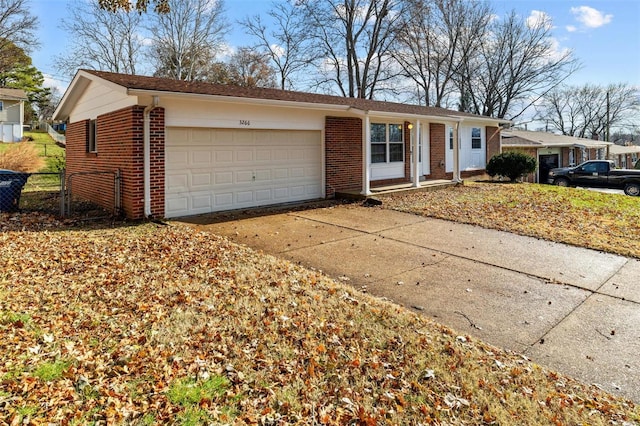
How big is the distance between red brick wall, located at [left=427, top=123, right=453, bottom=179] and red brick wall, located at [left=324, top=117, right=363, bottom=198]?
490cm

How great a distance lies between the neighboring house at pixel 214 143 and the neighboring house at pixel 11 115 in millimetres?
22806

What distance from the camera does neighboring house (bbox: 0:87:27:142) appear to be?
31.6m

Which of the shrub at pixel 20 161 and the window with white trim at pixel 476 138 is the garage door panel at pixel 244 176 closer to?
the shrub at pixel 20 161

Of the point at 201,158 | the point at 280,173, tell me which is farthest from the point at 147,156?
the point at 280,173

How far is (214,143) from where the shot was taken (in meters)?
10.0

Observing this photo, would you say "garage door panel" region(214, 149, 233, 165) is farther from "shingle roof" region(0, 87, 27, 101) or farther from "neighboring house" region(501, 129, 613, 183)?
"shingle roof" region(0, 87, 27, 101)

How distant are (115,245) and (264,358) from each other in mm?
4509

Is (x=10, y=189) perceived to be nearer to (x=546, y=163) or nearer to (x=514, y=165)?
(x=514, y=165)

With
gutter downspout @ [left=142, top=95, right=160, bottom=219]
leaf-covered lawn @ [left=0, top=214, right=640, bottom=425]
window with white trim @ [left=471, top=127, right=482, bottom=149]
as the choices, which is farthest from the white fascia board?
window with white trim @ [left=471, top=127, right=482, bottom=149]

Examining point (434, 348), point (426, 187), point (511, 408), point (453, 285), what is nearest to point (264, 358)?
point (434, 348)

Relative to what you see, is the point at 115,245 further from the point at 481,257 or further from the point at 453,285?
the point at 481,257

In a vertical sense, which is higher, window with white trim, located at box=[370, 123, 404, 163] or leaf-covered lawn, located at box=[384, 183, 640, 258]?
window with white trim, located at box=[370, 123, 404, 163]

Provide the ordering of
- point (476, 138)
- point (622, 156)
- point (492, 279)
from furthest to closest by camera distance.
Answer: point (622, 156) < point (476, 138) < point (492, 279)

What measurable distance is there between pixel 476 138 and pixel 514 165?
3193mm
